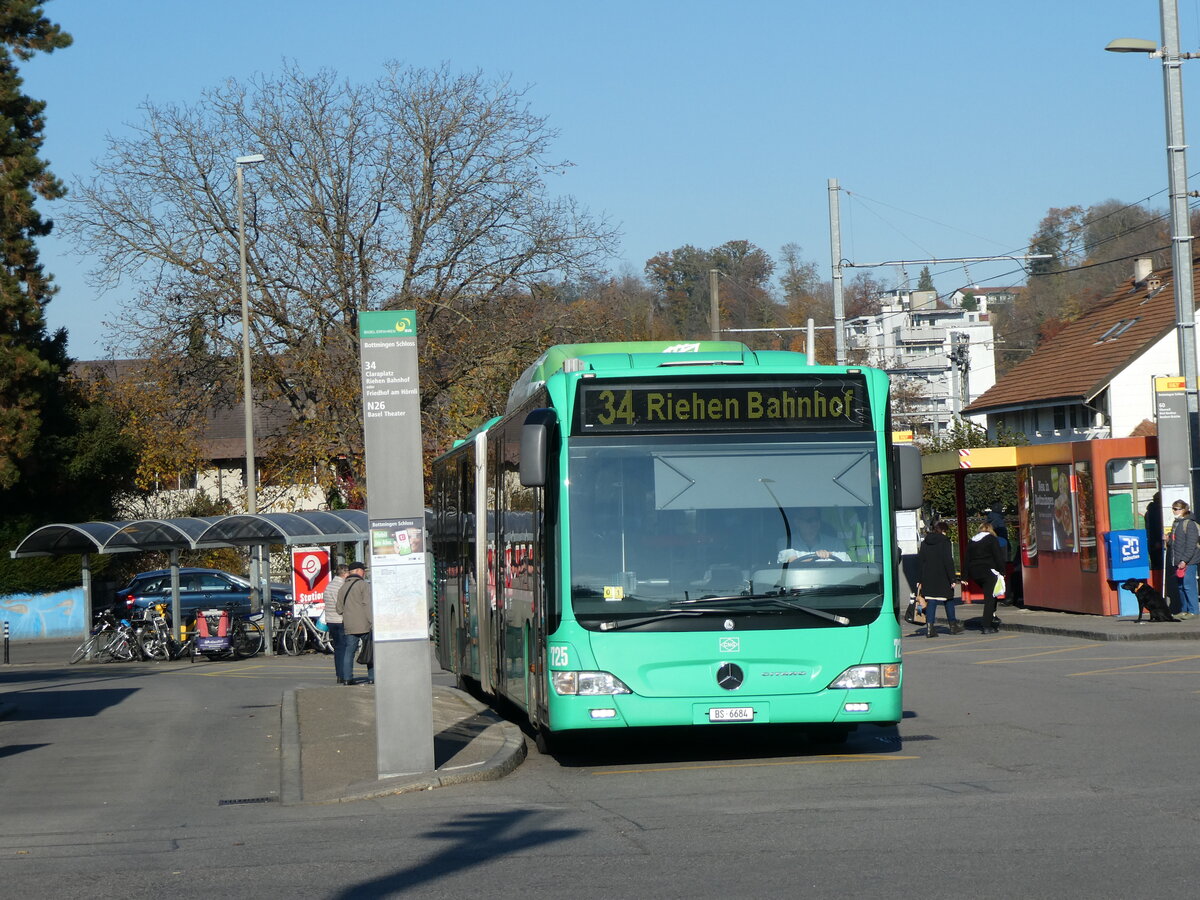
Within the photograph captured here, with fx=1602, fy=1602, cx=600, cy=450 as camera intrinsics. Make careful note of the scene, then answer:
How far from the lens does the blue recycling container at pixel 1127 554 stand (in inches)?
992

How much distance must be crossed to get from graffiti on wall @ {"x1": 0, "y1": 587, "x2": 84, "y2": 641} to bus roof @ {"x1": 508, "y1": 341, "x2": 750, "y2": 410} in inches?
1194

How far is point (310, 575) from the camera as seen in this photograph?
3281cm

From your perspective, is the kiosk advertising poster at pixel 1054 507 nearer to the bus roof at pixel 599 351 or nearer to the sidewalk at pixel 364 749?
the sidewalk at pixel 364 749

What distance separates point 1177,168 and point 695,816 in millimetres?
18663

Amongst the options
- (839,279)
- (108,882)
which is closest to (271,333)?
(839,279)

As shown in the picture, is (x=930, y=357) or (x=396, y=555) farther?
(x=930, y=357)

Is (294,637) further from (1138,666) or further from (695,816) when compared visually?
(695,816)

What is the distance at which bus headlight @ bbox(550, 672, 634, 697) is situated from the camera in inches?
434

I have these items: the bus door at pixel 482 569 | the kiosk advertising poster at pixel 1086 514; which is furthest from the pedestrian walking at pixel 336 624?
the kiosk advertising poster at pixel 1086 514

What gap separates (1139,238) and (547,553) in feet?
262

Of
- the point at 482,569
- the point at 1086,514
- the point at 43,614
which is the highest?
the point at 1086,514

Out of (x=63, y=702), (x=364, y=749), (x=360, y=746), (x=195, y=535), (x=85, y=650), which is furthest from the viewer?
(x=85, y=650)

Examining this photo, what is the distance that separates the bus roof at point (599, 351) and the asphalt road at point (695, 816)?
3128 mm

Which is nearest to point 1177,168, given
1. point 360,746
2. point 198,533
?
point 360,746
